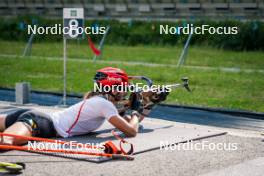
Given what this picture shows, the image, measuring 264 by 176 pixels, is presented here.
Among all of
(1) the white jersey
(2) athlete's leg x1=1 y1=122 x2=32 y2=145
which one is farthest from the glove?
(2) athlete's leg x1=1 y1=122 x2=32 y2=145

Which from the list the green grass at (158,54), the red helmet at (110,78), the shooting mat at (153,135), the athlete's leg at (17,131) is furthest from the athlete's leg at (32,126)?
the green grass at (158,54)

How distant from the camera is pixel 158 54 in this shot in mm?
24672

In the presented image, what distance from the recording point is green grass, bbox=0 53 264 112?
13.9m

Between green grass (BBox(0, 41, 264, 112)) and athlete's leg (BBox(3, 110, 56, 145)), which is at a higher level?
green grass (BBox(0, 41, 264, 112))

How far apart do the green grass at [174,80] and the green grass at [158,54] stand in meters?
2.20

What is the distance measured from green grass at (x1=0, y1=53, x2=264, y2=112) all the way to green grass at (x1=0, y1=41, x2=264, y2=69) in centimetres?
220

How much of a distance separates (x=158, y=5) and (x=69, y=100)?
22.0 meters

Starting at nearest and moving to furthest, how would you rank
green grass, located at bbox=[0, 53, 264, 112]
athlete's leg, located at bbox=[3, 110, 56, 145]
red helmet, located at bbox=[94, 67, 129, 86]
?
athlete's leg, located at bbox=[3, 110, 56, 145] → red helmet, located at bbox=[94, 67, 129, 86] → green grass, located at bbox=[0, 53, 264, 112]

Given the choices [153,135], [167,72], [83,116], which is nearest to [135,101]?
[153,135]

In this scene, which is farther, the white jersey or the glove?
the glove

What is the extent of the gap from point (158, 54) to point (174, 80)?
25.6ft

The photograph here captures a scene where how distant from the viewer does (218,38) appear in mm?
25641

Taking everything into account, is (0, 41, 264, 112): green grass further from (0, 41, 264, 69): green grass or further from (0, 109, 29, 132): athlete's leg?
(0, 109, 29, 132): athlete's leg

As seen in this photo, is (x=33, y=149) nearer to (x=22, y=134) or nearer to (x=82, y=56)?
(x=22, y=134)
